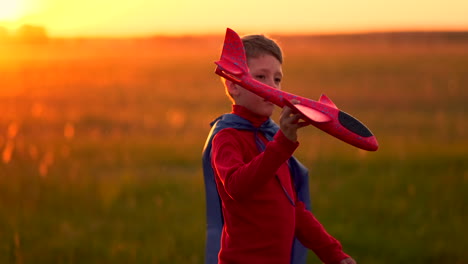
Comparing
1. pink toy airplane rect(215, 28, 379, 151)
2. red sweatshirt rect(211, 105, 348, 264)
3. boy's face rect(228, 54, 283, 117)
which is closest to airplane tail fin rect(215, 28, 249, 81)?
pink toy airplane rect(215, 28, 379, 151)

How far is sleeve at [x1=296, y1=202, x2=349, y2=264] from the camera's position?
10.2ft

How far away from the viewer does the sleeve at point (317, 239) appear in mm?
3100

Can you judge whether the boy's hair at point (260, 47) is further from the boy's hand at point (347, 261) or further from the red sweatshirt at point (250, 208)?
the boy's hand at point (347, 261)

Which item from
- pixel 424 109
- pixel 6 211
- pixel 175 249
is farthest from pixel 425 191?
pixel 424 109

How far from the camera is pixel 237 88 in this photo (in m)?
2.90

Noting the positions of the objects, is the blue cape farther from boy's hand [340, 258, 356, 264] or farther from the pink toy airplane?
the pink toy airplane

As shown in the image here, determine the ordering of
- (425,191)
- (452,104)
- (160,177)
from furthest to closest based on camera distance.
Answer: (452,104)
(160,177)
(425,191)

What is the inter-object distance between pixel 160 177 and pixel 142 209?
100 cm

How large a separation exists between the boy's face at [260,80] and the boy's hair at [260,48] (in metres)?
0.02

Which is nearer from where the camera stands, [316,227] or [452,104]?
[316,227]

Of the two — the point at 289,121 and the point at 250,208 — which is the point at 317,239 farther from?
the point at 289,121

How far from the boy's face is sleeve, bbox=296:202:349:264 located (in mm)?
564

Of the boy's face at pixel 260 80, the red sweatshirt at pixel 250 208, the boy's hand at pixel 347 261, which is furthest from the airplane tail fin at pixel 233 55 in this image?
the boy's hand at pixel 347 261

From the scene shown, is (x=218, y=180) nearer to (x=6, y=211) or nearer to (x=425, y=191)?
(x=6, y=211)
